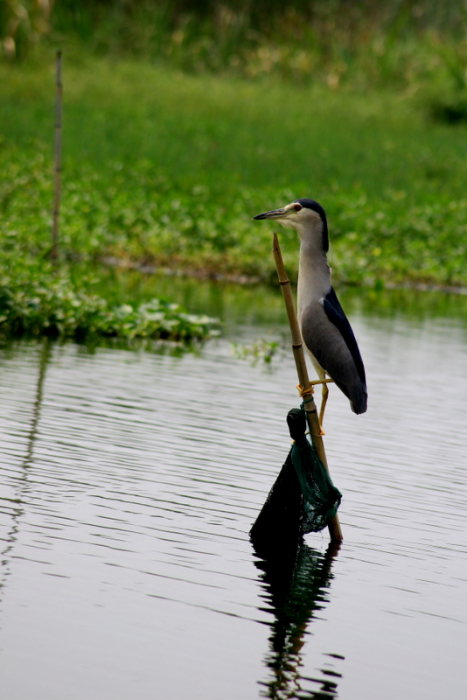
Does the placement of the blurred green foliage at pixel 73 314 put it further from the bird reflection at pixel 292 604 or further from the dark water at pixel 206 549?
the bird reflection at pixel 292 604

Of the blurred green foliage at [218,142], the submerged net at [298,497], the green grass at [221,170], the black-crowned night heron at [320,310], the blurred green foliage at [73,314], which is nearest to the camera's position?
the black-crowned night heron at [320,310]

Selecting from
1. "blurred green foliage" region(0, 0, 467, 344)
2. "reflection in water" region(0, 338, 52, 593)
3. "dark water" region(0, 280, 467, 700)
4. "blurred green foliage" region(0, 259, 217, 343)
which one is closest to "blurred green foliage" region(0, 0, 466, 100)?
"blurred green foliage" region(0, 0, 467, 344)

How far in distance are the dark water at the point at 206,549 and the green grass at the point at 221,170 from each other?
14.3ft

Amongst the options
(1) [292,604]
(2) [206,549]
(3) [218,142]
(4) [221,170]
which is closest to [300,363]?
(2) [206,549]

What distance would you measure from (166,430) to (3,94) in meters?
26.2

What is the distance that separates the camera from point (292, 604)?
689 centimetres

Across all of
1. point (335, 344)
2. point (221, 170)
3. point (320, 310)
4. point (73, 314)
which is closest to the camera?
point (320, 310)

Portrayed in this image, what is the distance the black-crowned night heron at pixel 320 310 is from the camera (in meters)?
7.62

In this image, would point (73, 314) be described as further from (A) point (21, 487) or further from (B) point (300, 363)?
(B) point (300, 363)

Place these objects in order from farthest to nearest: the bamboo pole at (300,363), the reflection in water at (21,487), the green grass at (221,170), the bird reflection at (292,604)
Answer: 1. the green grass at (221,170)
2. the bamboo pole at (300,363)
3. the reflection in water at (21,487)
4. the bird reflection at (292,604)

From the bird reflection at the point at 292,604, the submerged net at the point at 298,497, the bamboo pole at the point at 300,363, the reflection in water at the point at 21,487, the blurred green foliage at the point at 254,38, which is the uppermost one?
the blurred green foliage at the point at 254,38

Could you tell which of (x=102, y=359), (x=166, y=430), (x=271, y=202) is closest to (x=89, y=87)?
(x=271, y=202)

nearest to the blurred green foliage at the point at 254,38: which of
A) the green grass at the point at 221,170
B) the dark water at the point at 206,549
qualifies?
the green grass at the point at 221,170

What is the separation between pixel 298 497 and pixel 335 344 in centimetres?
82
